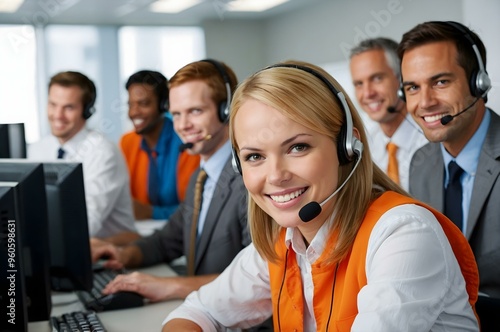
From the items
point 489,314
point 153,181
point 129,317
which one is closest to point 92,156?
point 153,181

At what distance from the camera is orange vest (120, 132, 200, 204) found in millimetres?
3375

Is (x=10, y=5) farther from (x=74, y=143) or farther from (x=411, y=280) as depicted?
(x=411, y=280)

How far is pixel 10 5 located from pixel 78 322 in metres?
5.48

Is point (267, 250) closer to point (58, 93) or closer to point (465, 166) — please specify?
point (465, 166)

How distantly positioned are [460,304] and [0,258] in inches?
34.2

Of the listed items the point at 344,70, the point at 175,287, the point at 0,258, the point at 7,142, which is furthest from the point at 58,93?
the point at 344,70

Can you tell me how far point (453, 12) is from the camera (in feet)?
12.2

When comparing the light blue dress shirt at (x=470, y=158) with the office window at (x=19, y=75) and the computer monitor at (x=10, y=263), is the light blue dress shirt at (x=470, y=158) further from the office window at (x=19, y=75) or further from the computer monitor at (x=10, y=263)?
the office window at (x=19, y=75)

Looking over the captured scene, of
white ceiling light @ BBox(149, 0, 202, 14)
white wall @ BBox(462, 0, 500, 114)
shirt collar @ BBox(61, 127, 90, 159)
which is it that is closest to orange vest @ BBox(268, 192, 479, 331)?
white wall @ BBox(462, 0, 500, 114)

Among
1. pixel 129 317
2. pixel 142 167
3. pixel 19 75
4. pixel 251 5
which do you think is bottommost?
pixel 129 317

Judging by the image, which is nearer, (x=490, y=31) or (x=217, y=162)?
(x=217, y=162)

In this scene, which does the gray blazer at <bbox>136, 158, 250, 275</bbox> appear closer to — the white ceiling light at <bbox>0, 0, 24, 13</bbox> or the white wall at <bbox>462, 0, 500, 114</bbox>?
the white wall at <bbox>462, 0, 500, 114</bbox>

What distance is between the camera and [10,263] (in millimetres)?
1217

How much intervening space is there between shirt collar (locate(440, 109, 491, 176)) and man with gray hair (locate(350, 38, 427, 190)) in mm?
771
